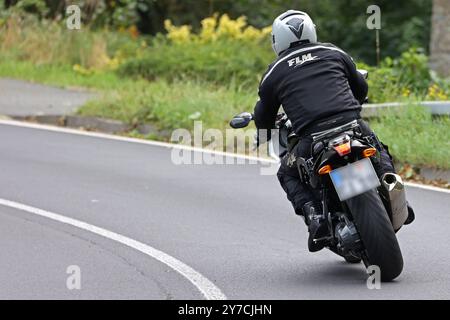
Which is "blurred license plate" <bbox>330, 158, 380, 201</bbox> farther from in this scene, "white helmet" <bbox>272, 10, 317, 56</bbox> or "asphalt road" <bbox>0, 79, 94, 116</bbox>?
"asphalt road" <bbox>0, 79, 94, 116</bbox>

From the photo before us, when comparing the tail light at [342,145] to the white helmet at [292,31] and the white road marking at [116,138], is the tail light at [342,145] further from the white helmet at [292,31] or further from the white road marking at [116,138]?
the white road marking at [116,138]

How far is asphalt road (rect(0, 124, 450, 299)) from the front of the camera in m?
8.00

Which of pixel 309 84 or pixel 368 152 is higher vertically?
pixel 309 84

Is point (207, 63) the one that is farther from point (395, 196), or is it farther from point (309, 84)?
point (395, 196)

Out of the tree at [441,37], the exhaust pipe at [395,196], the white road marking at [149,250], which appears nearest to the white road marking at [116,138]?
the white road marking at [149,250]

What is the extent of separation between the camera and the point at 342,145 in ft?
25.3

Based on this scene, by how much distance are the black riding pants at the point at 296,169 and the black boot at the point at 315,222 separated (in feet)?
0.19

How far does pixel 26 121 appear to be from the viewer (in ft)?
55.8

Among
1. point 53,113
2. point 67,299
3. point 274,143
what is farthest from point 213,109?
point 67,299

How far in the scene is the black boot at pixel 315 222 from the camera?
26.6 feet

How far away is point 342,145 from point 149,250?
2.21m

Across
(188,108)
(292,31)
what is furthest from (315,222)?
(188,108)
